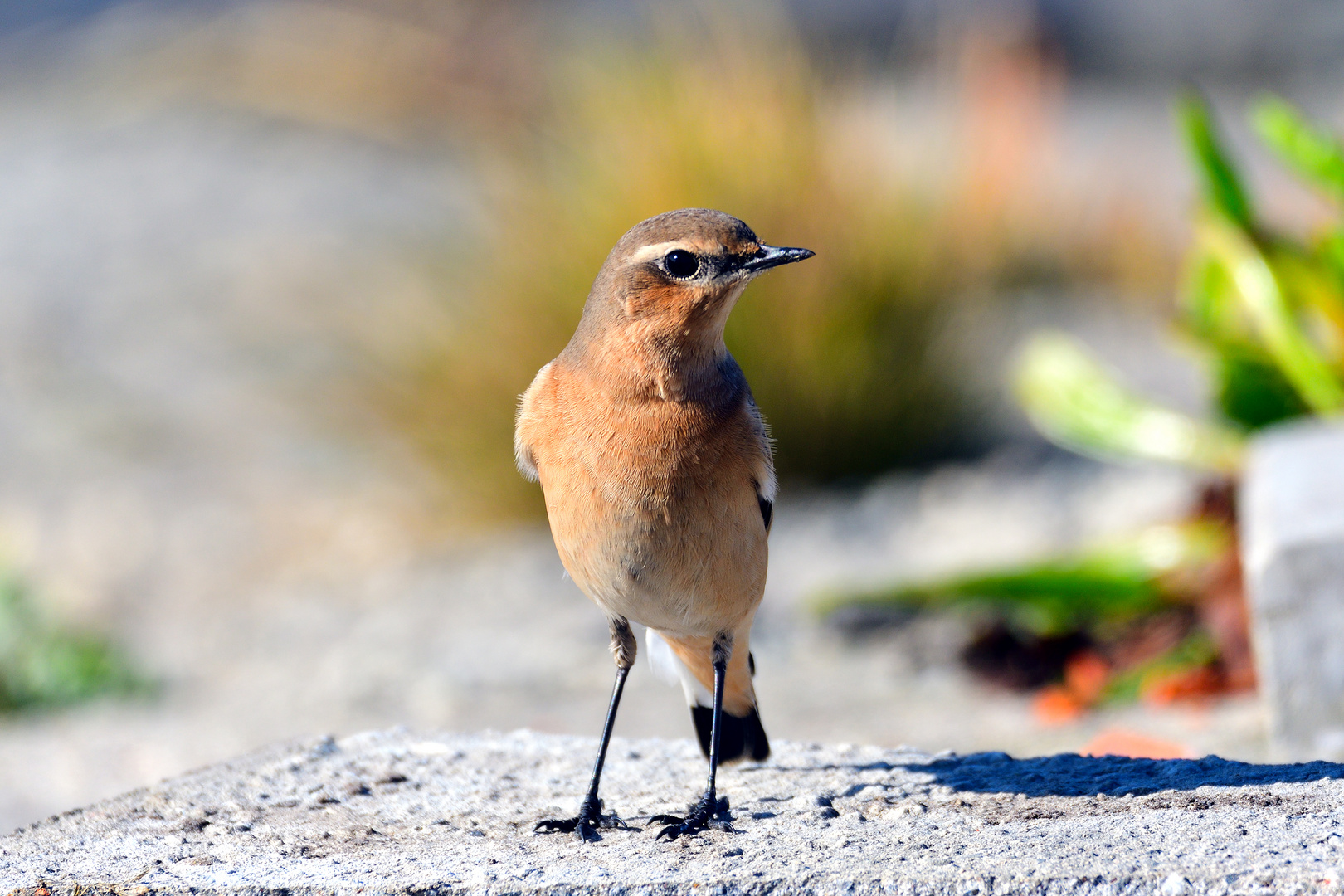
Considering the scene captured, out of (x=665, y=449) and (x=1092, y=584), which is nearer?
(x=665, y=449)

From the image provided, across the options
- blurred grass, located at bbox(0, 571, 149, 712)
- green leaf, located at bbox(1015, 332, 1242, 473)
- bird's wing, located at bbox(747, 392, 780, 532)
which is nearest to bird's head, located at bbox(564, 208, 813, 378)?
bird's wing, located at bbox(747, 392, 780, 532)

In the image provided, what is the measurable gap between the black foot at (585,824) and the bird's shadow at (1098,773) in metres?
0.79

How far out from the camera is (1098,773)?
12.5 feet

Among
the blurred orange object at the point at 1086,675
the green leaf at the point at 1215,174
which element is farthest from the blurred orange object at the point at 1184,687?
the green leaf at the point at 1215,174

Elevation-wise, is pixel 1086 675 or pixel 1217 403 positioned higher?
pixel 1217 403

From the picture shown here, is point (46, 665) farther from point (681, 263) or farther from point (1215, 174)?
point (1215, 174)

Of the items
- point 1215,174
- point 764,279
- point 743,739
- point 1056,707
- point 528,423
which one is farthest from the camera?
point 764,279

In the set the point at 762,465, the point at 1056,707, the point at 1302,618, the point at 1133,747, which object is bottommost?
the point at 1133,747

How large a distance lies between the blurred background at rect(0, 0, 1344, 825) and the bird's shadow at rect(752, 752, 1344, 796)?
1.12 meters

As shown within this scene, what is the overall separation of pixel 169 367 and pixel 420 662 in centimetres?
652

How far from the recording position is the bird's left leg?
3.48 meters

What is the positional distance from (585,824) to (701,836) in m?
0.30

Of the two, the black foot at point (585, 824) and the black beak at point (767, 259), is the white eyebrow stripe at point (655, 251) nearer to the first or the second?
the black beak at point (767, 259)

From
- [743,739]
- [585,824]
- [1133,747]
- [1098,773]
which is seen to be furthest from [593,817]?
[1133,747]
